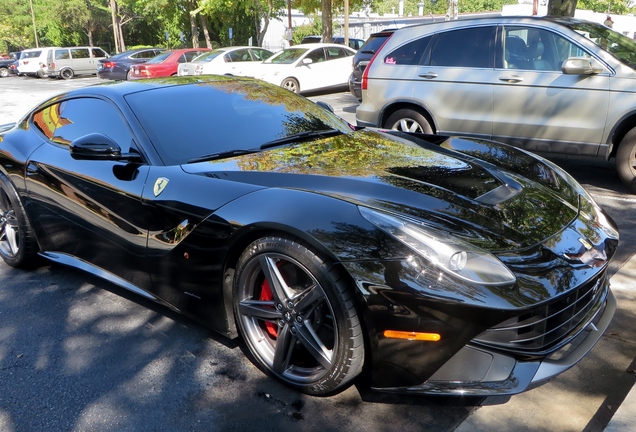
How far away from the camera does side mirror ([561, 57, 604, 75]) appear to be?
18.4 ft

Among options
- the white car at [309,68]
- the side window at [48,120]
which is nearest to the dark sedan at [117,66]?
the white car at [309,68]

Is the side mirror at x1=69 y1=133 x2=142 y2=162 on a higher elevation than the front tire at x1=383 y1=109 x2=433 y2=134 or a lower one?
higher

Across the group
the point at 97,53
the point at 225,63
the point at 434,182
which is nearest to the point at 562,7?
the point at 434,182

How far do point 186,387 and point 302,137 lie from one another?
1.64 meters

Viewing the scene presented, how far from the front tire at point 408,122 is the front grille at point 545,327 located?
4453 mm

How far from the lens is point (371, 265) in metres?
2.33

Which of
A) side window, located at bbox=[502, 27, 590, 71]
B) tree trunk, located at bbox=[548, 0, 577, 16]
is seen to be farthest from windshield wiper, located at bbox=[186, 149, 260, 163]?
tree trunk, located at bbox=[548, 0, 577, 16]


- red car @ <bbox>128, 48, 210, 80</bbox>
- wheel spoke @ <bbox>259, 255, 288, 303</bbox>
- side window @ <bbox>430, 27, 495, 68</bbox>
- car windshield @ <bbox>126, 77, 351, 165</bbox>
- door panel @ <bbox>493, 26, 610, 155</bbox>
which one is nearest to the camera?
wheel spoke @ <bbox>259, 255, 288, 303</bbox>

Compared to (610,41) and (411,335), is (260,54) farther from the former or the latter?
(411,335)

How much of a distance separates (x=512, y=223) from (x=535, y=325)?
1.72ft

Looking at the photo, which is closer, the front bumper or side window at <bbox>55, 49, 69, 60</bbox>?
the front bumper

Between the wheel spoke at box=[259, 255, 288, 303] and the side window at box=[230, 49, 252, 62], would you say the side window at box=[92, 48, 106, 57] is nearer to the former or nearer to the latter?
the side window at box=[230, 49, 252, 62]

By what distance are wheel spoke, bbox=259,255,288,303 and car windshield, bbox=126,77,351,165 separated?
875 millimetres

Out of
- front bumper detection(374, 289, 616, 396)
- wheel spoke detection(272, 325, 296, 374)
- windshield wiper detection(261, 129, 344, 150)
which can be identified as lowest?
wheel spoke detection(272, 325, 296, 374)
